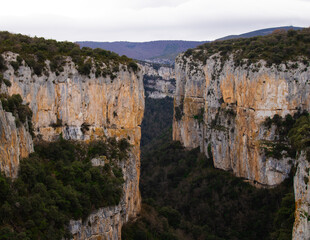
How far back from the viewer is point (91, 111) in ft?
97.2

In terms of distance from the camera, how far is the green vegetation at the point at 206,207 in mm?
31109

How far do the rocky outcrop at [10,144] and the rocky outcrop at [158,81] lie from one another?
73.0m

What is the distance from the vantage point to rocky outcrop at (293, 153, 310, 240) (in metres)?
20.4

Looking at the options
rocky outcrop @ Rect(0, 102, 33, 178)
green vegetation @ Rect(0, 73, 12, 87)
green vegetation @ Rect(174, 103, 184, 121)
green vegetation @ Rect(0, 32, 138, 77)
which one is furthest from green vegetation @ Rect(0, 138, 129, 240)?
green vegetation @ Rect(174, 103, 184, 121)

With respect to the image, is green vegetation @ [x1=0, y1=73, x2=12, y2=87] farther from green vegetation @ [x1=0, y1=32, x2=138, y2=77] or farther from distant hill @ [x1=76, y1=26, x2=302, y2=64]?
distant hill @ [x1=76, y1=26, x2=302, y2=64]

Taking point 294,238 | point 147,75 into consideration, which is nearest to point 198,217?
point 294,238

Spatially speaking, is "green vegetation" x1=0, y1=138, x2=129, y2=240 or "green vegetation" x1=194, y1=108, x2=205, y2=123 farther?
"green vegetation" x1=194, y1=108, x2=205, y2=123

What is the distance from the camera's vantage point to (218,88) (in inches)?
1860

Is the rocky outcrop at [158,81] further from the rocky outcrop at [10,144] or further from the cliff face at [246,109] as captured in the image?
the rocky outcrop at [10,144]

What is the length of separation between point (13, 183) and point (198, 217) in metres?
26.2

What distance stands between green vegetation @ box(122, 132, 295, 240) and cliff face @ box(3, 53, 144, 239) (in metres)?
3.27

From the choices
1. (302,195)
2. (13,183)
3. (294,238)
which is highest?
(13,183)

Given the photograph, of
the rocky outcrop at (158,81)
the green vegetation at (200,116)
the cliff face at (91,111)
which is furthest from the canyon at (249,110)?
the rocky outcrop at (158,81)

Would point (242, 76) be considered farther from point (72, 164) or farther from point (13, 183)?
point (13, 183)
